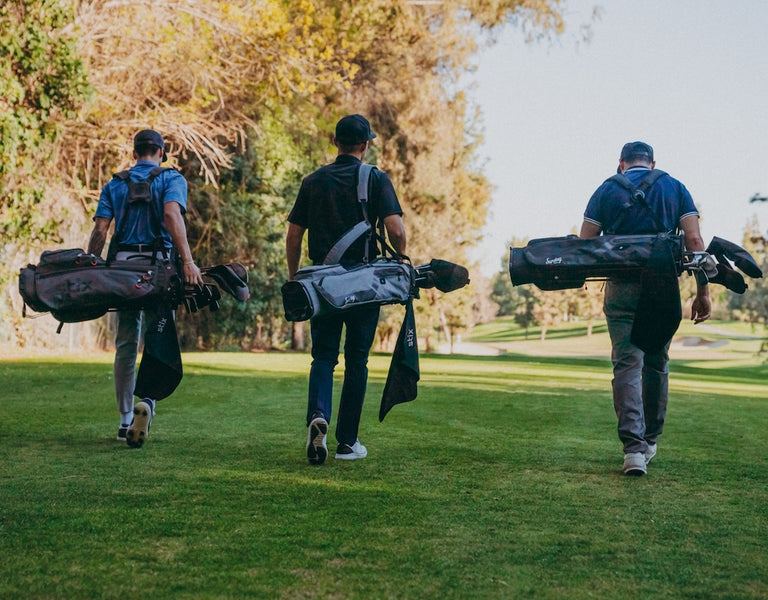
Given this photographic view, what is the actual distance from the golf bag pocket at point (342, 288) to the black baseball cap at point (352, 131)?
789 millimetres

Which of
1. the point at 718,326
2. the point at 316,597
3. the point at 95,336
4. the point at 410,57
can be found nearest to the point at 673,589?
the point at 316,597

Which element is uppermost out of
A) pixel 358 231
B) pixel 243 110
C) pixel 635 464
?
pixel 243 110

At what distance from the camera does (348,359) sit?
6.74 meters

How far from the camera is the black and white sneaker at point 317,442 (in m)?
6.39

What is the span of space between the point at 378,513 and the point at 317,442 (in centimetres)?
153

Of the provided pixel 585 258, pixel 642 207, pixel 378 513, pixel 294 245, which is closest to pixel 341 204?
pixel 294 245

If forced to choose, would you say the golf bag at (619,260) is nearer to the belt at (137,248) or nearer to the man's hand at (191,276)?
the man's hand at (191,276)

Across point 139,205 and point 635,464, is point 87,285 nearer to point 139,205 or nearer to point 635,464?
Answer: point 139,205

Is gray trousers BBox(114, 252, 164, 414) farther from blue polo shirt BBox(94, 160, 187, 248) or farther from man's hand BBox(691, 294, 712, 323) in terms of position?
man's hand BBox(691, 294, 712, 323)

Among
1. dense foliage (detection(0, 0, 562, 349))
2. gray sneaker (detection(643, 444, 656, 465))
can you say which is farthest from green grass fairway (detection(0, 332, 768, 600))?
dense foliage (detection(0, 0, 562, 349))

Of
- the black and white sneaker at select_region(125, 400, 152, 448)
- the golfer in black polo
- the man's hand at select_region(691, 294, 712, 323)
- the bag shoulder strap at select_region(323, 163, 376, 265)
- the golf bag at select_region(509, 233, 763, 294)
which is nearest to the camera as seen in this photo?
the golf bag at select_region(509, 233, 763, 294)

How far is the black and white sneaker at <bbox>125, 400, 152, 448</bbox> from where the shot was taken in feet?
22.8

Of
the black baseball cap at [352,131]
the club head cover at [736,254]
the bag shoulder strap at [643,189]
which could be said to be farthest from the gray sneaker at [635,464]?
the black baseball cap at [352,131]

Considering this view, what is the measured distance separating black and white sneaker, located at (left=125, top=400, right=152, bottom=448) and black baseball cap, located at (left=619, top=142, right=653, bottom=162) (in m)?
3.48
